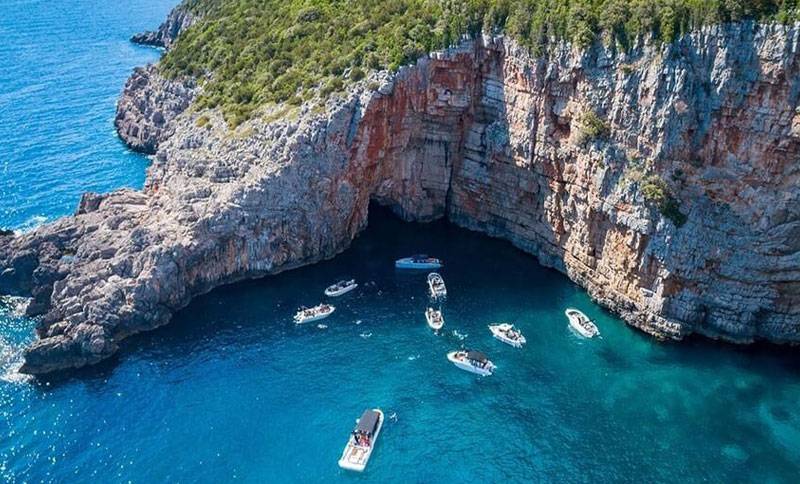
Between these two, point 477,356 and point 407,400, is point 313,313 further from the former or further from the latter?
point 477,356

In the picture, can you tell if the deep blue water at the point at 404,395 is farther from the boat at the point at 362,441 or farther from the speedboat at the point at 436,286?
the speedboat at the point at 436,286

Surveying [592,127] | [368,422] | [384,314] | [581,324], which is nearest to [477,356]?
[384,314]

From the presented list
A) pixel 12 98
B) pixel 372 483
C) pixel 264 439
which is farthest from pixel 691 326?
pixel 12 98

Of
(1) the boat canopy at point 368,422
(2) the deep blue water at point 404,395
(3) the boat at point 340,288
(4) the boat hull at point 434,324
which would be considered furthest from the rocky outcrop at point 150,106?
(1) the boat canopy at point 368,422

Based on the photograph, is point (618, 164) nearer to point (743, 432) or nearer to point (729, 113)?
point (729, 113)

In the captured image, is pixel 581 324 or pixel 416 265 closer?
pixel 581 324
